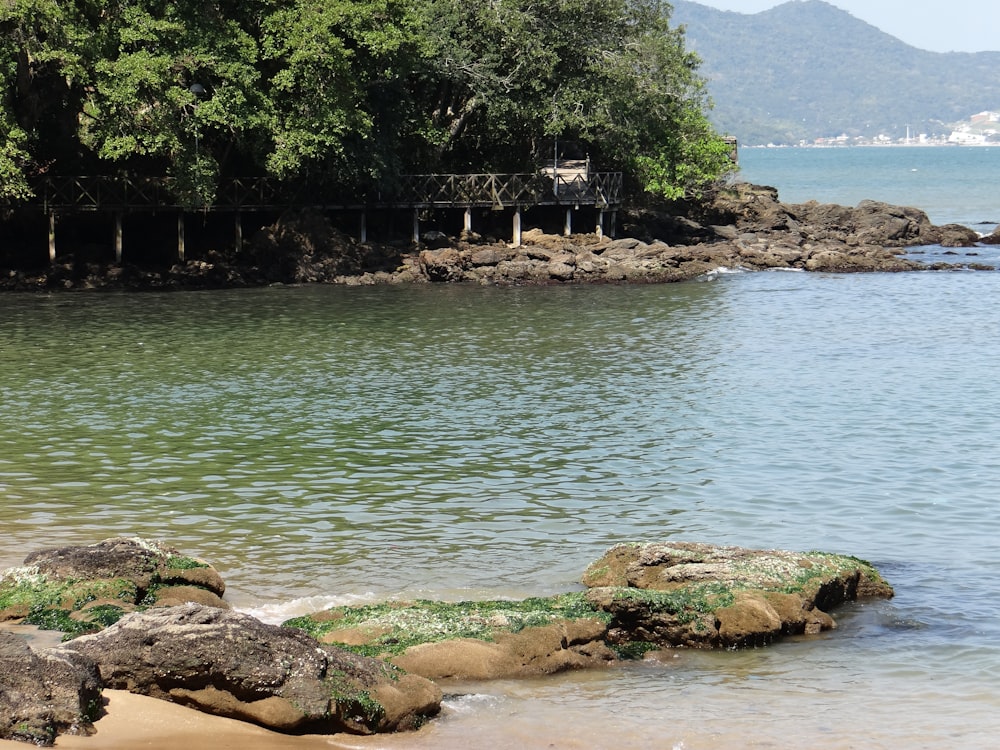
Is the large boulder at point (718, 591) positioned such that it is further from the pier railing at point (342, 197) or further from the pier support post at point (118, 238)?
the pier support post at point (118, 238)

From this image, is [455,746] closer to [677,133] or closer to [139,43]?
[139,43]

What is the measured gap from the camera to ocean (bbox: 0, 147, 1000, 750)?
10328mm

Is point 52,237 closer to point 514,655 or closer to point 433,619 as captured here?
point 433,619

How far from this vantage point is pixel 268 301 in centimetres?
3697

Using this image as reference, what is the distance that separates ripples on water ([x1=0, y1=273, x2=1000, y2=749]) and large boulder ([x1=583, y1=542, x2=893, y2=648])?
0.91 ft

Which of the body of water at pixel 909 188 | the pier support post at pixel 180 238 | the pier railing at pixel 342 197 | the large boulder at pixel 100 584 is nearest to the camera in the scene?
the large boulder at pixel 100 584

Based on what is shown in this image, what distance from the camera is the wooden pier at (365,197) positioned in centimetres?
3922

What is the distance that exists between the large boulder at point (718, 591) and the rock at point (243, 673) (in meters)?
2.76

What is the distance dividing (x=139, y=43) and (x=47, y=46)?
2.66 meters

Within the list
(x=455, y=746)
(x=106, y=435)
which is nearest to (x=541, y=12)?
(x=106, y=435)

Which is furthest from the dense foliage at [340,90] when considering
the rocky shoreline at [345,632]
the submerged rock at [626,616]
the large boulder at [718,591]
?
the submerged rock at [626,616]

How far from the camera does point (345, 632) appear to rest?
35.7ft

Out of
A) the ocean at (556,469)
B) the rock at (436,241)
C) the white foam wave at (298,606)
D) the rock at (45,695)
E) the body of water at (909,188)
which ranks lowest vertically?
the white foam wave at (298,606)

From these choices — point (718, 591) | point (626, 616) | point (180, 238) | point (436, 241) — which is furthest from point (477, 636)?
point (436, 241)
